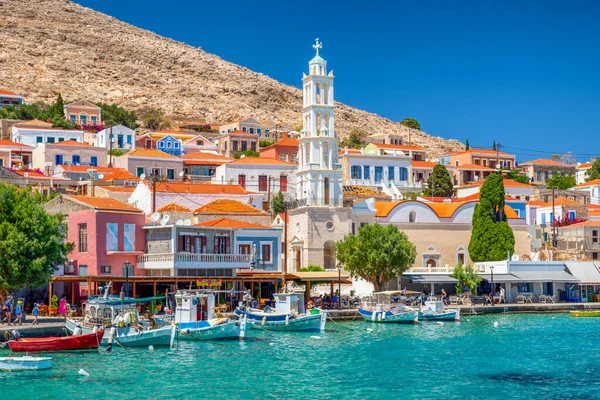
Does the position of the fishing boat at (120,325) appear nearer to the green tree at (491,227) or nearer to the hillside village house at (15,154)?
the green tree at (491,227)

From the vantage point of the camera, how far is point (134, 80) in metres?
171

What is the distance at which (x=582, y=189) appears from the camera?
102m

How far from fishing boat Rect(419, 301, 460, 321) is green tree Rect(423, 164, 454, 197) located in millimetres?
40641

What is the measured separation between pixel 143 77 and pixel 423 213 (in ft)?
374

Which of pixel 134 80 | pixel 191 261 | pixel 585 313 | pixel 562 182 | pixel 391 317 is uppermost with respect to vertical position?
pixel 134 80

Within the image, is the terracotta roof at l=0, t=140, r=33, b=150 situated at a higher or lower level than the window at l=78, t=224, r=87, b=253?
higher

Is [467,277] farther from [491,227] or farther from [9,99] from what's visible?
Answer: [9,99]

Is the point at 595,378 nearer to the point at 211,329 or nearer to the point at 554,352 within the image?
the point at 554,352

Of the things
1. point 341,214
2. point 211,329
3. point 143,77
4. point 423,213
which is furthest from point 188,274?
point 143,77

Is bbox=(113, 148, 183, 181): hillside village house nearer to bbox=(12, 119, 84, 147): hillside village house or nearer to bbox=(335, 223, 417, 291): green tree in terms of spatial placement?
bbox=(12, 119, 84, 147): hillside village house

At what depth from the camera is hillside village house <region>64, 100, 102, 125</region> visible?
375ft

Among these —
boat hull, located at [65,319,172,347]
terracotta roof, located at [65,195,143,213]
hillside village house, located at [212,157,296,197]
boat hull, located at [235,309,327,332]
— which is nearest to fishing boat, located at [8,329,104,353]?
boat hull, located at [65,319,172,347]

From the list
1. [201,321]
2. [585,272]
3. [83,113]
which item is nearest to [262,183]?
[585,272]

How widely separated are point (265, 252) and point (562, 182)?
6390 cm
